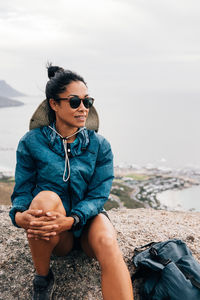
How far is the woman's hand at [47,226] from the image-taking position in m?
2.42

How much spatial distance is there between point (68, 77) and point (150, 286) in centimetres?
243

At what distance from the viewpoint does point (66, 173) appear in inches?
115

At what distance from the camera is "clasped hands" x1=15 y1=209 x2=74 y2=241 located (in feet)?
7.96

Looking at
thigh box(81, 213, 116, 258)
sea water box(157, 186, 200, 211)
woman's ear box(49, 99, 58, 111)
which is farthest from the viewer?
sea water box(157, 186, 200, 211)

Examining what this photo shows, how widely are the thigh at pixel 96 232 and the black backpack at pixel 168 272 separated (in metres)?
0.72

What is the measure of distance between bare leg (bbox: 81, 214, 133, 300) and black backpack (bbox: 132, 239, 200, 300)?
57 centimetres

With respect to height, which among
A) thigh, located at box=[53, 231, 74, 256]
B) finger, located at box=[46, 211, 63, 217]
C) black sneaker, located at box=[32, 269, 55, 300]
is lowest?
black sneaker, located at box=[32, 269, 55, 300]

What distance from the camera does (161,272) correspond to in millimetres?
2920

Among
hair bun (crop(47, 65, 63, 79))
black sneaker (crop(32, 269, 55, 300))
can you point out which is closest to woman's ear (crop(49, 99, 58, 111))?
hair bun (crop(47, 65, 63, 79))

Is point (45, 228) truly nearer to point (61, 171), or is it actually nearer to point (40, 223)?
point (40, 223)

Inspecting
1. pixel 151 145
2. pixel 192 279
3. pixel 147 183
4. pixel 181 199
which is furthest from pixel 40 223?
pixel 151 145

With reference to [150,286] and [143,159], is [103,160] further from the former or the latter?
[143,159]

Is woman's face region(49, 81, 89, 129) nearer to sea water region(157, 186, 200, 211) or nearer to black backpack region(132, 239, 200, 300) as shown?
black backpack region(132, 239, 200, 300)

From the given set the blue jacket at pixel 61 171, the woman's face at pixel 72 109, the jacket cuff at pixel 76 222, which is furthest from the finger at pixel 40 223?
the woman's face at pixel 72 109
